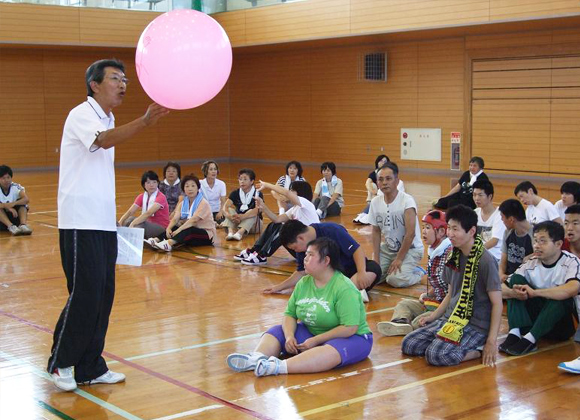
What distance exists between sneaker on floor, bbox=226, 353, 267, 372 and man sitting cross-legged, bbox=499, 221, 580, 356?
1717 millimetres

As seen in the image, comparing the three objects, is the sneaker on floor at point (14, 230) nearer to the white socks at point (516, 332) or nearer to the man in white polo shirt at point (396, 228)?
the man in white polo shirt at point (396, 228)

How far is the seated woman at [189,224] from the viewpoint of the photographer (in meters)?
9.80

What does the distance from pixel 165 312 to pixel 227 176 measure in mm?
12644

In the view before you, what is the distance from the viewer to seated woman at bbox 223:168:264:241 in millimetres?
10508

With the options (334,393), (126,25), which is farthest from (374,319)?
(126,25)

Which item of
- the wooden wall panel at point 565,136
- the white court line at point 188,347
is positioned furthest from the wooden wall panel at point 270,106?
the white court line at point 188,347

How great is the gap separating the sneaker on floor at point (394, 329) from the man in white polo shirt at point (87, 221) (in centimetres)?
213

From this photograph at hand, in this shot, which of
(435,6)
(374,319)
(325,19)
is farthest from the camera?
(325,19)

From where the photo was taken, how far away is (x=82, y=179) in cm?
446

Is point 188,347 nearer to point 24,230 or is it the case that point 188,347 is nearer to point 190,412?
point 190,412

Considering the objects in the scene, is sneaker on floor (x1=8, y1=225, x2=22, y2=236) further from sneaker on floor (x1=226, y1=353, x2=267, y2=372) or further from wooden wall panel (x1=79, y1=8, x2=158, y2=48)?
wooden wall panel (x1=79, y1=8, x2=158, y2=48)

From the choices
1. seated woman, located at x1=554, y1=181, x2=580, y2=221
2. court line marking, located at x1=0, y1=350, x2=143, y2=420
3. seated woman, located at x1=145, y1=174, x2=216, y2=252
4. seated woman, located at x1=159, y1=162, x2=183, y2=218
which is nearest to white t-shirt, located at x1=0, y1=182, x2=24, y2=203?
seated woman, located at x1=159, y1=162, x2=183, y2=218

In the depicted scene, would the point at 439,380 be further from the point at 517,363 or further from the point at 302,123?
the point at 302,123

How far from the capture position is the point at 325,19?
1866 cm
